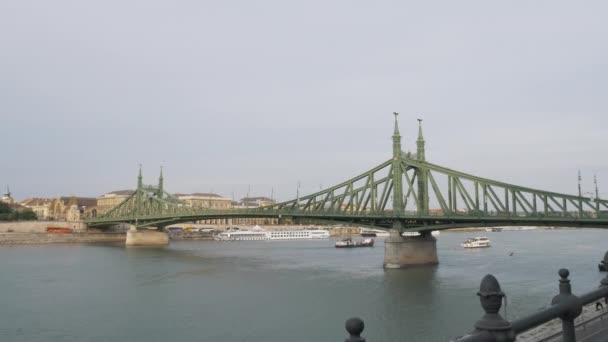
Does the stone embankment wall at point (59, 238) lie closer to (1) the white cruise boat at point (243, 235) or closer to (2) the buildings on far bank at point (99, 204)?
(1) the white cruise boat at point (243, 235)

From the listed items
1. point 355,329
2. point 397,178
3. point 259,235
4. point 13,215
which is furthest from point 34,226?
point 355,329

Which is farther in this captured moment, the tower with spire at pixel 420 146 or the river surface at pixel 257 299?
the tower with spire at pixel 420 146

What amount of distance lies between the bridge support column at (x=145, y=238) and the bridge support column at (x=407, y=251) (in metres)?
62.6

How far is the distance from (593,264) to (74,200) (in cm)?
16274

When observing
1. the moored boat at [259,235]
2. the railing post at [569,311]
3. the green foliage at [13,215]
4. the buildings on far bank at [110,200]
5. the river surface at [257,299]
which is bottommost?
the river surface at [257,299]

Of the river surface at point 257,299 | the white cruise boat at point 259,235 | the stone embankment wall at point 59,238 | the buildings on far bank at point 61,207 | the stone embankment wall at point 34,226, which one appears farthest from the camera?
the buildings on far bank at point 61,207

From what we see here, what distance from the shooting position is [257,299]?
1469 inches

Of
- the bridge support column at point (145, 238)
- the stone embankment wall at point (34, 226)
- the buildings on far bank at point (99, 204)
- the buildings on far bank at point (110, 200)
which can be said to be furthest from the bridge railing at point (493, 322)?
the buildings on far bank at point (110, 200)

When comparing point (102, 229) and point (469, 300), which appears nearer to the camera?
point (469, 300)

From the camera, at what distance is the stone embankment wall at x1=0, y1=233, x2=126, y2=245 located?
106244 millimetres

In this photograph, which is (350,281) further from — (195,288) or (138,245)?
(138,245)

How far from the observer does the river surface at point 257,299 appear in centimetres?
2670

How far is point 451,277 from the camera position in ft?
152

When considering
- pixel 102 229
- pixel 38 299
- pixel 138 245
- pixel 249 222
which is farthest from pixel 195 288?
pixel 249 222
